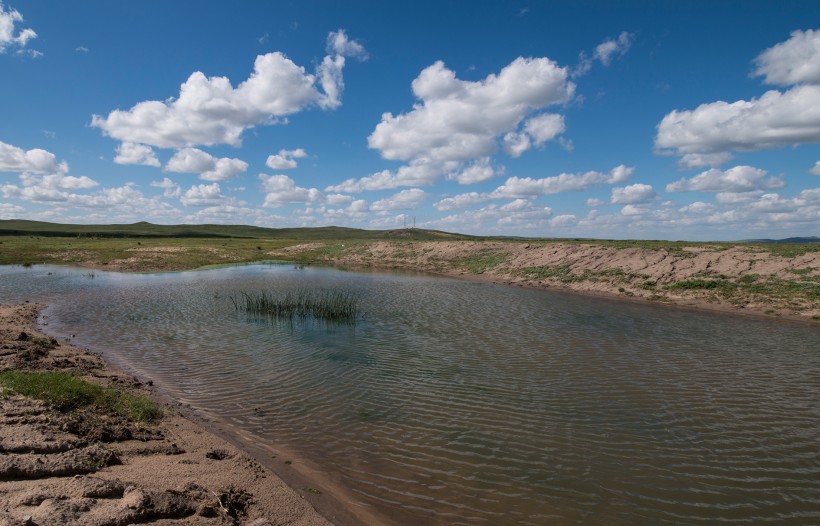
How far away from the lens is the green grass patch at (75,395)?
31.0ft

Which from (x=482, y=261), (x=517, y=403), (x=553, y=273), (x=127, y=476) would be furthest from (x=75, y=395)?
(x=482, y=261)

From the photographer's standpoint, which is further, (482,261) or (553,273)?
(482,261)

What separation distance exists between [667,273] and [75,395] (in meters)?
37.4

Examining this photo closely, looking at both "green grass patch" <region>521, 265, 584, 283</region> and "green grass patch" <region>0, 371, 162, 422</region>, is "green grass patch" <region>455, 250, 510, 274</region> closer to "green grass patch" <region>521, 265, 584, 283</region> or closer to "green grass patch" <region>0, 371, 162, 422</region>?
"green grass patch" <region>521, 265, 584, 283</region>

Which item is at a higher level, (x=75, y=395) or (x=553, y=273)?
(x=553, y=273)

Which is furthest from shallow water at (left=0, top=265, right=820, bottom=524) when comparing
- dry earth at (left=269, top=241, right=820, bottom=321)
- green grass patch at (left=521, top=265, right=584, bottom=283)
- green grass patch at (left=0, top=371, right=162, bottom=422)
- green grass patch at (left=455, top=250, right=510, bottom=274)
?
green grass patch at (left=455, top=250, right=510, bottom=274)

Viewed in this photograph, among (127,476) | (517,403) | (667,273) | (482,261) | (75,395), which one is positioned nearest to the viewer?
(127,476)

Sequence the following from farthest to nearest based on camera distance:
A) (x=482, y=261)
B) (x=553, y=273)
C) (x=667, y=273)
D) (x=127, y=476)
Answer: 1. (x=482, y=261)
2. (x=553, y=273)
3. (x=667, y=273)
4. (x=127, y=476)

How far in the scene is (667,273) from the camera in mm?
34125

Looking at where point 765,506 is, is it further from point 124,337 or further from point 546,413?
point 124,337

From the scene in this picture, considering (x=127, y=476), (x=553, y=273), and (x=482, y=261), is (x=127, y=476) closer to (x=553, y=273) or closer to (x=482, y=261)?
(x=553, y=273)

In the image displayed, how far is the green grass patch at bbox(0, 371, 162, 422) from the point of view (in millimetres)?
9453

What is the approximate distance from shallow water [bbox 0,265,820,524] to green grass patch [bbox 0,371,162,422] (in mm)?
1573

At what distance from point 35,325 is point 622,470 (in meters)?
25.4
